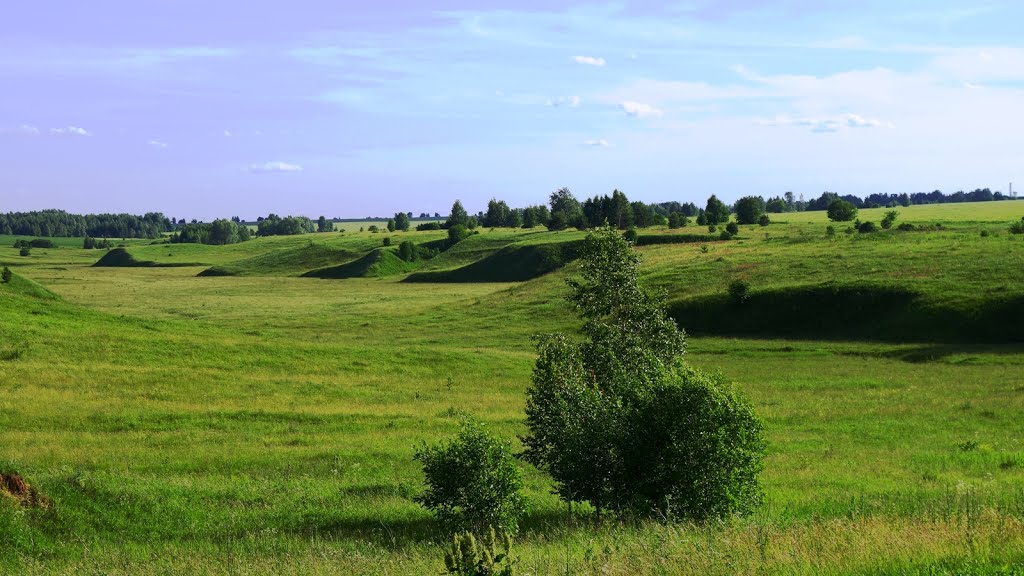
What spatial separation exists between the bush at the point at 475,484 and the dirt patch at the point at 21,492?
9.41 m

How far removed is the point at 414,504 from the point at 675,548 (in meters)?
14.0

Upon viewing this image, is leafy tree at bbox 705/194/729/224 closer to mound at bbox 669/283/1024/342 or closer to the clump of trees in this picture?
mound at bbox 669/283/1024/342

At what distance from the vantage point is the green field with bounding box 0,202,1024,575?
14453 millimetres

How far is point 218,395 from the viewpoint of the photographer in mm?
43062

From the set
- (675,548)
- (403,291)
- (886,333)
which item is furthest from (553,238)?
(675,548)

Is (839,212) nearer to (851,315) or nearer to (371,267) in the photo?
(371,267)

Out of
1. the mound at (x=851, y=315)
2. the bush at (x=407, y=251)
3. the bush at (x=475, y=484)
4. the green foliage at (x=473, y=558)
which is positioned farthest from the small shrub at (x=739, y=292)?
the bush at (x=407, y=251)

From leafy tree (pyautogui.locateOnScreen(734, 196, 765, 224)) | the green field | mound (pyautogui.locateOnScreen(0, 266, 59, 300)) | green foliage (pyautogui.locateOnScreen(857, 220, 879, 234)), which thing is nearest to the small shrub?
the green field

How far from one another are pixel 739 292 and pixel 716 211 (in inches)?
3648

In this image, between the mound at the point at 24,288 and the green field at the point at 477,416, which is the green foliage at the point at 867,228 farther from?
the mound at the point at 24,288

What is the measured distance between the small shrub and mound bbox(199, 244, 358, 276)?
115 m

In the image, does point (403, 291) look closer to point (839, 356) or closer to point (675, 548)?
point (839, 356)

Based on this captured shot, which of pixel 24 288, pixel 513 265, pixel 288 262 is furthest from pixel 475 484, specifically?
pixel 288 262

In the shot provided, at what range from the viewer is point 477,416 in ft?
130
